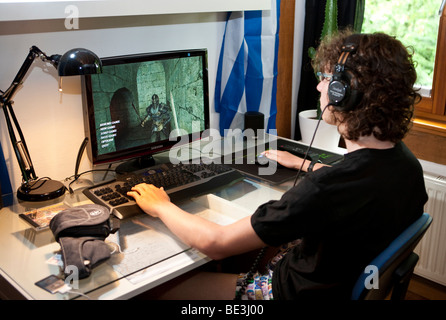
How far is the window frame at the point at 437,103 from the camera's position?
2193 millimetres

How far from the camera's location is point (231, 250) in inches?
45.6

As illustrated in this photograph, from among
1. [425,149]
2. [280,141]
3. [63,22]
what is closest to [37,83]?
[63,22]

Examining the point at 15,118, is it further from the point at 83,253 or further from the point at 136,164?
the point at 83,253

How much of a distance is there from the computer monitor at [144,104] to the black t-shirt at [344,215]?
670 millimetres

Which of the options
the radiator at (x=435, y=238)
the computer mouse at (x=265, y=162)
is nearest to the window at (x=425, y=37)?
the radiator at (x=435, y=238)

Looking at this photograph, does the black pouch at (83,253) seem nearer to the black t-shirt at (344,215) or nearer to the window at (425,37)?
the black t-shirt at (344,215)

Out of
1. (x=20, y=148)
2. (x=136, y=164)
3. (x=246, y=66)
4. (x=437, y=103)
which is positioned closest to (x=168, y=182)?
(x=136, y=164)

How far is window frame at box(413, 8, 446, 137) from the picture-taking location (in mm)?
2193

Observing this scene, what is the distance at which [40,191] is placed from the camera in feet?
5.00

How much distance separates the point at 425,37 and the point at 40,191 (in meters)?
1.87

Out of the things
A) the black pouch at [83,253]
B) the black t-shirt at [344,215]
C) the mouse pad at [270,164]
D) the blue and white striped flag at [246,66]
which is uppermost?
the blue and white striped flag at [246,66]

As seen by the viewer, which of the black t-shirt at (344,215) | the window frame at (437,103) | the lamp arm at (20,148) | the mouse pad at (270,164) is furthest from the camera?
the window frame at (437,103)

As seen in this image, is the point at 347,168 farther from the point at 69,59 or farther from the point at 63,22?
the point at 63,22

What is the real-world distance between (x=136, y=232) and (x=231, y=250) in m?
0.34
